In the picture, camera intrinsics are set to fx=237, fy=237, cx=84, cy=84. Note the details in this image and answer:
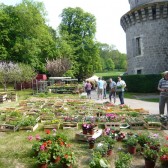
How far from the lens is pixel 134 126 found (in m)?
8.52

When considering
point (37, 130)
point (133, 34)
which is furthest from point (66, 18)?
point (37, 130)

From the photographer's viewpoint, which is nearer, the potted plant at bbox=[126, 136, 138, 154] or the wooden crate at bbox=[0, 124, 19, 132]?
the potted plant at bbox=[126, 136, 138, 154]

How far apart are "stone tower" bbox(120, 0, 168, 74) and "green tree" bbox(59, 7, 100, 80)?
1451 centimetres

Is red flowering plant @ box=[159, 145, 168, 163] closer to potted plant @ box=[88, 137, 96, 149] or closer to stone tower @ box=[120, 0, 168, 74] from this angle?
potted plant @ box=[88, 137, 96, 149]

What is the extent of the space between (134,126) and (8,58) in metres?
30.7

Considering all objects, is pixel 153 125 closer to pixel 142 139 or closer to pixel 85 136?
pixel 142 139

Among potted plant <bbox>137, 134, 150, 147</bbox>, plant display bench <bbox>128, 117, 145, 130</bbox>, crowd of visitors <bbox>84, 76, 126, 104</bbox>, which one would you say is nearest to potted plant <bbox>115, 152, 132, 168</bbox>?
potted plant <bbox>137, 134, 150, 147</bbox>

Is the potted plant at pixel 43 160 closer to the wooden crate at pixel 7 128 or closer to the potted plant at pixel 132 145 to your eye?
the potted plant at pixel 132 145

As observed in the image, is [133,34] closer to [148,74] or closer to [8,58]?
[148,74]

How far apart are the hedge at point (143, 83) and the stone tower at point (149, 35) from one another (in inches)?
80.3

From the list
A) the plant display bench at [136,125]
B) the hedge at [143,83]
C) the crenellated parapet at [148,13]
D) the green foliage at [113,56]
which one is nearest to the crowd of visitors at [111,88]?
the plant display bench at [136,125]

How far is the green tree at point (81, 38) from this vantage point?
42219 millimetres

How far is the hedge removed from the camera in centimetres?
2481

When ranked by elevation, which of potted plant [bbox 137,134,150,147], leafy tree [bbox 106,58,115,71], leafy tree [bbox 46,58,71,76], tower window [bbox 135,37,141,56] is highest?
leafy tree [bbox 106,58,115,71]
